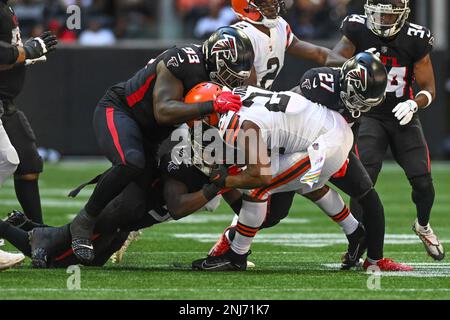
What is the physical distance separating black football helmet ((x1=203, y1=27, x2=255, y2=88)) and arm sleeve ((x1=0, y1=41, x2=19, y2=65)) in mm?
1095

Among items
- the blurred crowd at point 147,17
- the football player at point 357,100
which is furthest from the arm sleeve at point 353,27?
the blurred crowd at point 147,17

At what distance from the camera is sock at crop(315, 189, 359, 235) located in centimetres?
641

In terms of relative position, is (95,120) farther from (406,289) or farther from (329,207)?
(406,289)

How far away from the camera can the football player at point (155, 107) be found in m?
6.12

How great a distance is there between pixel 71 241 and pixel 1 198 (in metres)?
4.59

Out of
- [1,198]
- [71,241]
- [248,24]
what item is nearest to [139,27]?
[1,198]

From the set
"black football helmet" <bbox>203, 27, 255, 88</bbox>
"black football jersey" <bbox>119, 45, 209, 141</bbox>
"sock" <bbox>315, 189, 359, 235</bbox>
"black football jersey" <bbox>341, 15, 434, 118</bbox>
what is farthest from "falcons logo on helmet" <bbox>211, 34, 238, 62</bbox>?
"black football jersey" <bbox>341, 15, 434, 118</bbox>

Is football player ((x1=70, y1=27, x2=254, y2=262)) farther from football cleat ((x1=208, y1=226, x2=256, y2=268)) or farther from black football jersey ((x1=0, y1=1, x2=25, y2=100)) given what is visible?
black football jersey ((x1=0, y1=1, x2=25, y2=100))

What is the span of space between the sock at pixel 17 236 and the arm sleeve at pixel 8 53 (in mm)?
918

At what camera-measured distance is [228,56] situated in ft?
20.0

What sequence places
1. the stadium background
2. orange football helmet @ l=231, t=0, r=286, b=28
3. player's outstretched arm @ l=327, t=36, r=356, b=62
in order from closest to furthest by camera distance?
orange football helmet @ l=231, t=0, r=286, b=28, player's outstretched arm @ l=327, t=36, r=356, b=62, the stadium background

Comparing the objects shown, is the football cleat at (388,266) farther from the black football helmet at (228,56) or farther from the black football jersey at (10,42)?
the black football jersey at (10,42)

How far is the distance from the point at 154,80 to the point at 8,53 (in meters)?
0.85

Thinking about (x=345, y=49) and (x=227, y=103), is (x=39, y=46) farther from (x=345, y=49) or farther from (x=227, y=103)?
(x=345, y=49)
